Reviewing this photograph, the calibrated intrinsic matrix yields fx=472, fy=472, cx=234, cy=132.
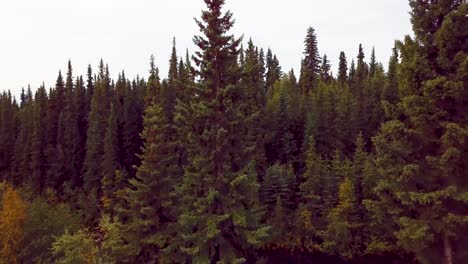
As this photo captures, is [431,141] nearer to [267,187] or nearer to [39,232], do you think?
[39,232]

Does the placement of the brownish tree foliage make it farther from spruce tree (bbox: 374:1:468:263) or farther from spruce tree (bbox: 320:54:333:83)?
spruce tree (bbox: 320:54:333:83)

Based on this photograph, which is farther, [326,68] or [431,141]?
[326,68]

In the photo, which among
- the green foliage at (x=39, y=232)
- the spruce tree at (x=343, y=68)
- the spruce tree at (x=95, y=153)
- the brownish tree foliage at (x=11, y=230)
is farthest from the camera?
the spruce tree at (x=343, y=68)

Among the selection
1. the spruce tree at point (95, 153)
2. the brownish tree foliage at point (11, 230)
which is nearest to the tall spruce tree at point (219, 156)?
the brownish tree foliage at point (11, 230)

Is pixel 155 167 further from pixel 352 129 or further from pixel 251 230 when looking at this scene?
pixel 352 129

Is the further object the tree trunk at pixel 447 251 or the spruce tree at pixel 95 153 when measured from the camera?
the spruce tree at pixel 95 153

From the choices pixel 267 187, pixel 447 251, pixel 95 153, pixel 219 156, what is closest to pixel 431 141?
pixel 447 251

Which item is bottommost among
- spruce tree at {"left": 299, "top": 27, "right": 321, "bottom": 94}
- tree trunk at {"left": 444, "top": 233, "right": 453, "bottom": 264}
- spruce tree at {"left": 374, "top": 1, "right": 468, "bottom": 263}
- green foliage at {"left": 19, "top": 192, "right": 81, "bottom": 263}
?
green foliage at {"left": 19, "top": 192, "right": 81, "bottom": 263}

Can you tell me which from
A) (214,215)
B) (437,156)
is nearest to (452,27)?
(437,156)

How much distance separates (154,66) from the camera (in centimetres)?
13375

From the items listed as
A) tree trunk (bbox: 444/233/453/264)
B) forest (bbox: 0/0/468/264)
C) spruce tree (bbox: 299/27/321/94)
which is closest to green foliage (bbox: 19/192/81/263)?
forest (bbox: 0/0/468/264)

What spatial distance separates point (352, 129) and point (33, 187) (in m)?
59.4

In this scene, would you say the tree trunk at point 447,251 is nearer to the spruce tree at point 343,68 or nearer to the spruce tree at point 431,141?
the spruce tree at point 431,141

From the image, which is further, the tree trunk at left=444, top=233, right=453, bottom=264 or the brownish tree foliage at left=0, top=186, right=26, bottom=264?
the brownish tree foliage at left=0, top=186, right=26, bottom=264
